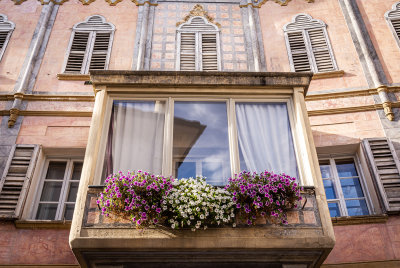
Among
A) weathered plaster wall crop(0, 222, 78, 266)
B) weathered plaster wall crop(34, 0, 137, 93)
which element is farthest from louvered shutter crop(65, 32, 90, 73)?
weathered plaster wall crop(0, 222, 78, 266)

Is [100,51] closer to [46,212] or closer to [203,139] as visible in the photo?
[46,212]

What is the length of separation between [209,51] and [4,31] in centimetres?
525

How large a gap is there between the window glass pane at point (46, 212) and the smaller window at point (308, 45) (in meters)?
6.16

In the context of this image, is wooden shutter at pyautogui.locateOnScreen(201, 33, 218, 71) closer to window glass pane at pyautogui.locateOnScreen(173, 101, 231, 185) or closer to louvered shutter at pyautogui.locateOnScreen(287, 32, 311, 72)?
louvered shutter at pyautogui.locateOnScreen(287, 32, 311, 72)

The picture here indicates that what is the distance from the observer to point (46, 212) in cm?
798

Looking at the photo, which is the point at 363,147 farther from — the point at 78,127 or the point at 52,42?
the point at 52,42

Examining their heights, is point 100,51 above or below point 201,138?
above

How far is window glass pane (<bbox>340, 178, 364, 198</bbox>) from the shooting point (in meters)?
8.08

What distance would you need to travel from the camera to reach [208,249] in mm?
5695

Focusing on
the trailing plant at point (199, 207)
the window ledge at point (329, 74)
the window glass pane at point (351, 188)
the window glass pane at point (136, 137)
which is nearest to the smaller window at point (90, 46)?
the window glass pane at point (136, 137)

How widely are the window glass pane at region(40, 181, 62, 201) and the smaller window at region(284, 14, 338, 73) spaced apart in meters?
5.91

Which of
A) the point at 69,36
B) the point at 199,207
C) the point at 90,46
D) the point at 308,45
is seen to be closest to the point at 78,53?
the point at 90,46

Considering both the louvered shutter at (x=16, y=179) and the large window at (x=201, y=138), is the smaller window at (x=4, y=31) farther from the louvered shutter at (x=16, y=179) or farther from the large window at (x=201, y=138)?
the large window at (x=201, y=138)

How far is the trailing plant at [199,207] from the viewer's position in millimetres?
5652
